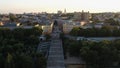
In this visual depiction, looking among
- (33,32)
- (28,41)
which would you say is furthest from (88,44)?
(33,32)

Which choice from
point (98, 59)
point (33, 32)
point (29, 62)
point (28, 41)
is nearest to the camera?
point (29, 62)

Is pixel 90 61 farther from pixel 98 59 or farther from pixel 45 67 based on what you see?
pixel 45 67

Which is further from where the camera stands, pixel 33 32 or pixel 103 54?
pixel 33 32

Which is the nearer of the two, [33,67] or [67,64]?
[33,67]

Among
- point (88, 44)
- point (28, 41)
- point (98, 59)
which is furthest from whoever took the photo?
point (28, 41)

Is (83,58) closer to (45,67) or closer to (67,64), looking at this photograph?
(67,64)

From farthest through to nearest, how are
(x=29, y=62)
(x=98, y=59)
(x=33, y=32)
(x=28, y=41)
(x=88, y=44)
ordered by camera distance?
(x=33, y=32), (x=28, y=41), (x=88, y=44), (x=98, y=59), (x=29, y=62)

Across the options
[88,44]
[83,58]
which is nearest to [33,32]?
[88,44]

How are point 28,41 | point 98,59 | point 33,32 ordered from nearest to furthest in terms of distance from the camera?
1. point 98,59
2. point 28,41
3. point 33,32
